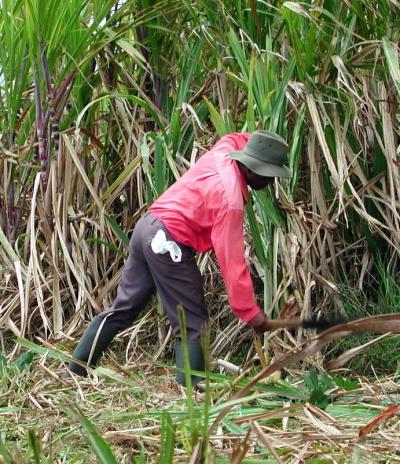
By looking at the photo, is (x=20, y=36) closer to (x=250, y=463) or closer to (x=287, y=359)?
(x=250, y=463)

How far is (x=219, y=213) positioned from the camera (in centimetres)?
402

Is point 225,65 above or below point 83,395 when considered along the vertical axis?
above

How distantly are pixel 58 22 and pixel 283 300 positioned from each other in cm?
176

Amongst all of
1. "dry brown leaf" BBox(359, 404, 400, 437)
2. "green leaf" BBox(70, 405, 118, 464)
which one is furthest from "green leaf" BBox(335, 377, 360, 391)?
"green leaf" BBox(70, 405, 118, 464)

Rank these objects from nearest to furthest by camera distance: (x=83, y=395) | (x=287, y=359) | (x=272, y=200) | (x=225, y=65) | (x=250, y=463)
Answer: (x=287, y=359)
(x=250, y=463)
(x=83, y=395)
(x=272, y=200)
(x=225, y=65)

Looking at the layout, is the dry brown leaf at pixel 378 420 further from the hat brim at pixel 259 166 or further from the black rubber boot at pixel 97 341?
the black rubber boot at pixel 97 341

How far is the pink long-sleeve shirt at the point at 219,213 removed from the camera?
3943 millimetres

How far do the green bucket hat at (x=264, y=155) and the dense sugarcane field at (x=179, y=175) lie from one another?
11.0 inches

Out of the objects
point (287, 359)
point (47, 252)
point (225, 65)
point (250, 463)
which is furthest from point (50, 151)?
point (287, 359)

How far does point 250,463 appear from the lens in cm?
267

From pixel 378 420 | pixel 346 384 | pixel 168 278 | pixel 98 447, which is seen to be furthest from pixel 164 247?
pixel 98 447

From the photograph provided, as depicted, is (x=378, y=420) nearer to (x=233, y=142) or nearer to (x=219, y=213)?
(x=219, y=213)

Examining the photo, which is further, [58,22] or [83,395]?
[58,22]

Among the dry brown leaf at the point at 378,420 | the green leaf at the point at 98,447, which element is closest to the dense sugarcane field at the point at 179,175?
the dry brown leaf at the point at 378,420
